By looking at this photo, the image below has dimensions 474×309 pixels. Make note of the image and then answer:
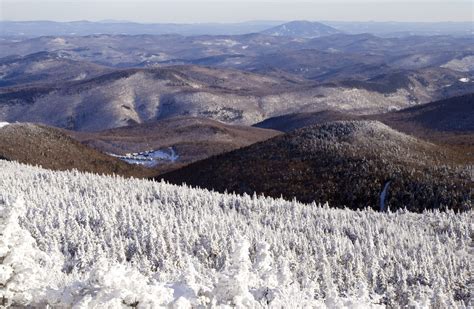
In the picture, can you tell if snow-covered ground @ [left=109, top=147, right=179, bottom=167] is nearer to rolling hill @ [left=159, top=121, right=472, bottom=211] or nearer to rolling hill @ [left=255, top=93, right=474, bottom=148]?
rolling hill @ [left=159, top=121, right=472, bottom=211]

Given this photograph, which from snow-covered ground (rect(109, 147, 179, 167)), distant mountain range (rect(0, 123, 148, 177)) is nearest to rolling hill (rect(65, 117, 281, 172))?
snow-covered ground (rect(109, 147, 179, 167))

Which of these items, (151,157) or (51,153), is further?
(151,157)

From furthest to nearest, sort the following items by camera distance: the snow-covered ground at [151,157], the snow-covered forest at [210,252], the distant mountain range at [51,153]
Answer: the snow-covered ground at [151,157] → the distant mountain range at [51,153] → the snow-covered forest at [210,252]

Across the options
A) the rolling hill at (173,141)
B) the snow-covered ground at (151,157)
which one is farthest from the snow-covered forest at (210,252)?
the snow-covered ground at (151,157)

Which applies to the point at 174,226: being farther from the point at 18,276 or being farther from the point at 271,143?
the point at 271,143

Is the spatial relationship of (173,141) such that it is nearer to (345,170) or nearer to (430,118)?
(430,118)

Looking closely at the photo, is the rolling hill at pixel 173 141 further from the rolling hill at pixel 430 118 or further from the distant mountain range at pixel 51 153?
the rolling hill at pixel 430 118

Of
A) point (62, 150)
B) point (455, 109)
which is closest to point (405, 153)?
point (62, 150)

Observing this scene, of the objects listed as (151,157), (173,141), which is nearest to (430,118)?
(173,141)
